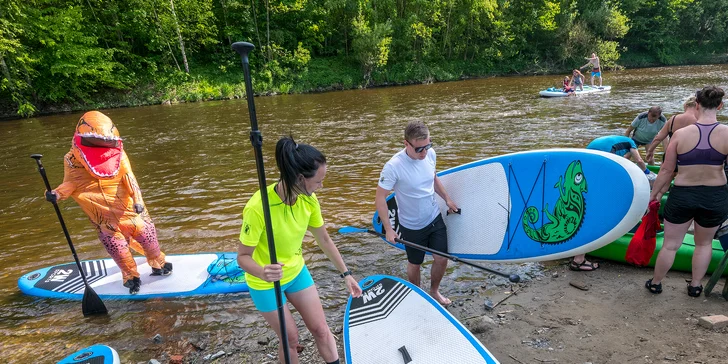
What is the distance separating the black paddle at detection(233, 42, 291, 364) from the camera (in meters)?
1.93

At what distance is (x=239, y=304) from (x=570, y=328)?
11.1 feet

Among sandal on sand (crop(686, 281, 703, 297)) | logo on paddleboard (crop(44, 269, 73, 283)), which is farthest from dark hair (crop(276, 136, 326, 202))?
logo on paddleboard (crop(44, 269, 73, 283))

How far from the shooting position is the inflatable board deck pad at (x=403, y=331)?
9.71ft

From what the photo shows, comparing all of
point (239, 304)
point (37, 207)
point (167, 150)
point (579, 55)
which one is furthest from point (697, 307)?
point (579, 55)

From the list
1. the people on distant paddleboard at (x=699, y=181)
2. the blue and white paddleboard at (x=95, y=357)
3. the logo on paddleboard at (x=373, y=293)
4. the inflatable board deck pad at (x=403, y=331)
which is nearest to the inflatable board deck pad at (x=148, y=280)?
the blue and white paddleboard at (x=95, y=357)

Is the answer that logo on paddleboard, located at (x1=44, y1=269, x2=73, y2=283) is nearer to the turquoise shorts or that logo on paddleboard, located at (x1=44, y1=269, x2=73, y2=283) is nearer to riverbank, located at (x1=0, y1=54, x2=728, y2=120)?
the turquoise shorts

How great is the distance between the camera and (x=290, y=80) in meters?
29.6

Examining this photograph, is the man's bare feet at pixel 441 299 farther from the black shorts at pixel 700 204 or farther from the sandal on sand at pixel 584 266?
the black shorts at pixel 700 204

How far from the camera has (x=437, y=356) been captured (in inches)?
118

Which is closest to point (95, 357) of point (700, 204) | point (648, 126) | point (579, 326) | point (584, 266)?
point (579, 326)

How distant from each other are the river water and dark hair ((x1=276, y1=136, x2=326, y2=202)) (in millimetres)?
2215

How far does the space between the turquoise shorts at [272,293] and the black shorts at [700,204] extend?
333 cm

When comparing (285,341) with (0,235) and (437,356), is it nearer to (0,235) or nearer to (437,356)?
(437,356)

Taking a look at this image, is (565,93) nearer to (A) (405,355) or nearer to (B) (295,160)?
(A) (405,355)
